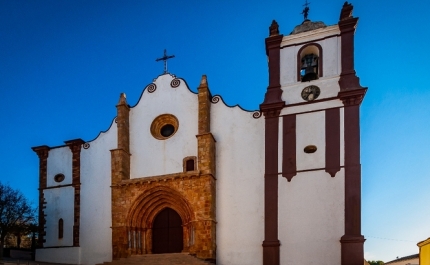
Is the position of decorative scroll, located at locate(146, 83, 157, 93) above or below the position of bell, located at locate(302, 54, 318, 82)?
below

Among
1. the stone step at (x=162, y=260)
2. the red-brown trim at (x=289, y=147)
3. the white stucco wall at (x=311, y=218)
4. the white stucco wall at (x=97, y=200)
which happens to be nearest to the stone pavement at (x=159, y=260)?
the stone step at (x=162, y=260)

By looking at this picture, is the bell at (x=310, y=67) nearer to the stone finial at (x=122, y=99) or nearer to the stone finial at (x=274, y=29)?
the stone finial at (x=274, y=29)

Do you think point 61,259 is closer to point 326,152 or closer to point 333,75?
point 326,152

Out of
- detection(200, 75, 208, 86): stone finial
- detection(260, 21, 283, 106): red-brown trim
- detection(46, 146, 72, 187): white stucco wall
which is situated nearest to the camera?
detection(260, 21, 283, 106): red-brown trim

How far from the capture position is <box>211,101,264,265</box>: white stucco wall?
1694cm

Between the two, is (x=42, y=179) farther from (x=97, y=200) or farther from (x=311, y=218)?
(x=311, y=218)

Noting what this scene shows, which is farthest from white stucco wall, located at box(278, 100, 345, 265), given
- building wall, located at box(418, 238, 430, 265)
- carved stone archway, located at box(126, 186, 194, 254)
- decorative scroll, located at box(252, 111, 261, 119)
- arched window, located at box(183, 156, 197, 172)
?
building wall, located at box(418, 238, 430, 265)

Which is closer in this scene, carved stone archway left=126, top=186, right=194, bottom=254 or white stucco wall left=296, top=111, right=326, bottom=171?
white stucco wall left=296, top=111, right=326, bottom=171

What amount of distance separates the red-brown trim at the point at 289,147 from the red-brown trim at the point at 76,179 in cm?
1192

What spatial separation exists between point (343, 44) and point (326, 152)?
218 inches

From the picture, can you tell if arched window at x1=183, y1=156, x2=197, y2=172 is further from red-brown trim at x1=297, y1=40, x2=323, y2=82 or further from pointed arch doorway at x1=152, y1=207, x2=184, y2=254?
red-brown trim at x1=297, y1=40, x2=323, y2=82

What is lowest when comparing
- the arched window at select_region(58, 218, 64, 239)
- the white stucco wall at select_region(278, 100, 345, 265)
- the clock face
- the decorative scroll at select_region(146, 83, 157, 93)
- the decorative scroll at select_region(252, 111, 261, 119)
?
the arched window at select_region(58, 218, 64, 239)

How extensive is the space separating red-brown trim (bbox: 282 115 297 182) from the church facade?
0.05 meters

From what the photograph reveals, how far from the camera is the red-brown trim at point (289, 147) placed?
16703 mm
